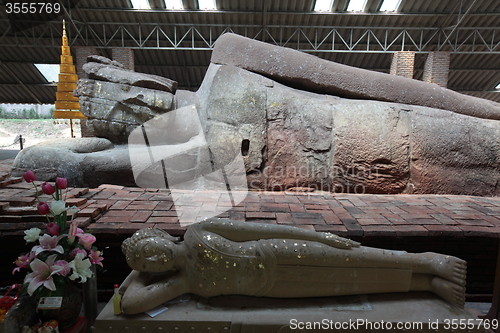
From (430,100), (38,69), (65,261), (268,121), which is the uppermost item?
(38,69)

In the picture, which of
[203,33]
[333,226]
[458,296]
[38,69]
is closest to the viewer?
[458,296]

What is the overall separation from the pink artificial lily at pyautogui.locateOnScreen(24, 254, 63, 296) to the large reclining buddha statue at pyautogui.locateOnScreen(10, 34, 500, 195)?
1626mm

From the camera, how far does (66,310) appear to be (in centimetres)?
151

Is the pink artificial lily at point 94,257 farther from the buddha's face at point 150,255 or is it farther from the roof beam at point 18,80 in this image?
the roof beam at point 18,80

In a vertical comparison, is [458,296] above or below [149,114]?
below

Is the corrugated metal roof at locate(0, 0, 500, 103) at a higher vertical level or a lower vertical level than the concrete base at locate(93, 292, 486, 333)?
higher

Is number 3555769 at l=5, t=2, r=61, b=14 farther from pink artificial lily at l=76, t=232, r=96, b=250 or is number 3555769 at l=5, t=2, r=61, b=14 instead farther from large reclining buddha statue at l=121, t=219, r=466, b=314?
large reclining buddha statue at l=121, t=219, r=466, b=314

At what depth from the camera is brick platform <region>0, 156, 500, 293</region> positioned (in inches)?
79.4

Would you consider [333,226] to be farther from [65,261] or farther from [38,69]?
[38,69]

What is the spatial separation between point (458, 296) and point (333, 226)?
0.77 metres

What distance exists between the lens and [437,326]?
56.5 inches

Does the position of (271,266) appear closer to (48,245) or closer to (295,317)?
(295,317)

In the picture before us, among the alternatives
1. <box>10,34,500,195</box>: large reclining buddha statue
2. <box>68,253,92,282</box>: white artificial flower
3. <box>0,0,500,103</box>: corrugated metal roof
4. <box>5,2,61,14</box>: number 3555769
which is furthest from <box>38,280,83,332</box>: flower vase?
<box>0,0,500,103</box>: corrugated metal roof

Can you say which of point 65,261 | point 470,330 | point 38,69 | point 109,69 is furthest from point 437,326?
point 38,69
